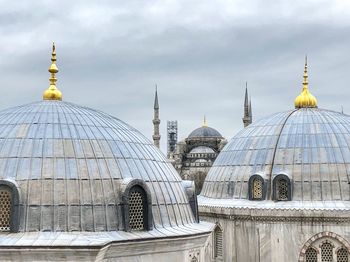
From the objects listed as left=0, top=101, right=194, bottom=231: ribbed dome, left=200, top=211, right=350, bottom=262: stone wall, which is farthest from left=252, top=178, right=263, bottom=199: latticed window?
left=0, top=101, right=194, bottom=231: ribbed dome

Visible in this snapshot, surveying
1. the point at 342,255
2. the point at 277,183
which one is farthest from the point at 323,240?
the point at 277,183

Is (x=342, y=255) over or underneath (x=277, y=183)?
underneath

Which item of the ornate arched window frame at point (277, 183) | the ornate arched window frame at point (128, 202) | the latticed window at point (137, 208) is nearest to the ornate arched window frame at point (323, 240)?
the ornate arched window frame at point (277, 183)

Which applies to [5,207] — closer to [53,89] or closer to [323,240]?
[53,89]

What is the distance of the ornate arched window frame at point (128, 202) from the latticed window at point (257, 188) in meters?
8.50

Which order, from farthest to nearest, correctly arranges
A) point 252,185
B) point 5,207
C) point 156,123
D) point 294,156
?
point 156,123, point 252,185, point 294,156, point 5,207

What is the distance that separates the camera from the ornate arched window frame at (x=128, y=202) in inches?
565

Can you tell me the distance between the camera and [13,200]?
13766 mm

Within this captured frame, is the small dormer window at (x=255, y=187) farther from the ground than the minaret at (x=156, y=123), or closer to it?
closer to it

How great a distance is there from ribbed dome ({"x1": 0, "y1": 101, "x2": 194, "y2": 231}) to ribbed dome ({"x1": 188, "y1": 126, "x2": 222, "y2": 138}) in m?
64.3

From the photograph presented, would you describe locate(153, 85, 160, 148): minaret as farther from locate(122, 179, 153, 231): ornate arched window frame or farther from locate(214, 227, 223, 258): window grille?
locate(122, 179, 153, 231): ornate arched window frame

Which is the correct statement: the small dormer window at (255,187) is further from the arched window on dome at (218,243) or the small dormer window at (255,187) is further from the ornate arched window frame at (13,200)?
the ornate arched window frame at (13,200)

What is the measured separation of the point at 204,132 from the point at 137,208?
67.4 metres

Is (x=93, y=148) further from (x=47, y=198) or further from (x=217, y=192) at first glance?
(x=217, y=192)
